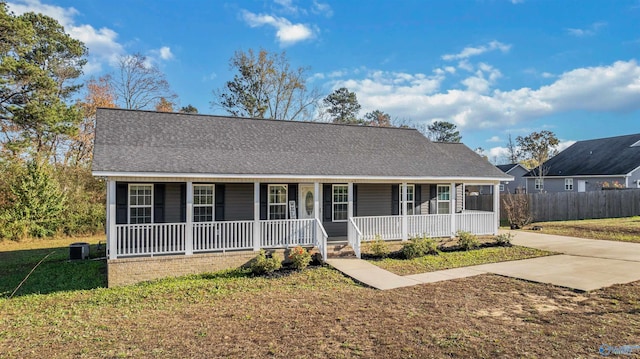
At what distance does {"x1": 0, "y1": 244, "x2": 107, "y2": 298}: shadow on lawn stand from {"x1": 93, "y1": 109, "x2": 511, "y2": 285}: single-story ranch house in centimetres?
115

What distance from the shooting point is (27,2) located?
2017 cm

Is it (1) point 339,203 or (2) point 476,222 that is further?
(2) point 476,222

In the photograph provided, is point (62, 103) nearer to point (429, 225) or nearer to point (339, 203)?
point (339, 203)

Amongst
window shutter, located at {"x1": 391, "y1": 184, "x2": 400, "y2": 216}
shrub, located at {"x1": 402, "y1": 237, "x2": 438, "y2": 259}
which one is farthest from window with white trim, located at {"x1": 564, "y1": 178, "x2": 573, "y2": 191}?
shrub, located at {"x1": 402, "y1": 237, "x2": 438, "y2": 259}

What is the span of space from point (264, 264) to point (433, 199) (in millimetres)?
8462

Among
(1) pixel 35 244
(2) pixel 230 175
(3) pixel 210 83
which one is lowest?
(1) pixel 35 244

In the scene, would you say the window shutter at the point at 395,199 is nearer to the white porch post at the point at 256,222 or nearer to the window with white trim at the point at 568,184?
the white porch post at the point at 256,222

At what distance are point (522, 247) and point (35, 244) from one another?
20.8 m

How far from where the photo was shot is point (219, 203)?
12.3 meters

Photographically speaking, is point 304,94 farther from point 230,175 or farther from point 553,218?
point 230,175

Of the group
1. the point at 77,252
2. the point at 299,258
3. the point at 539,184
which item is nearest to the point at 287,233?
the point at 299,258

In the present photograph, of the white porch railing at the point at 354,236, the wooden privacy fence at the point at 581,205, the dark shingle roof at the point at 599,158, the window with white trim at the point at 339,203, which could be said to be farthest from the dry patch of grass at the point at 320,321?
the dark shingle roof at the point at 599,158

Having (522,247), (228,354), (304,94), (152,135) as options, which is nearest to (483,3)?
(522,247)

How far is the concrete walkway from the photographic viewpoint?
9000 millimetres
